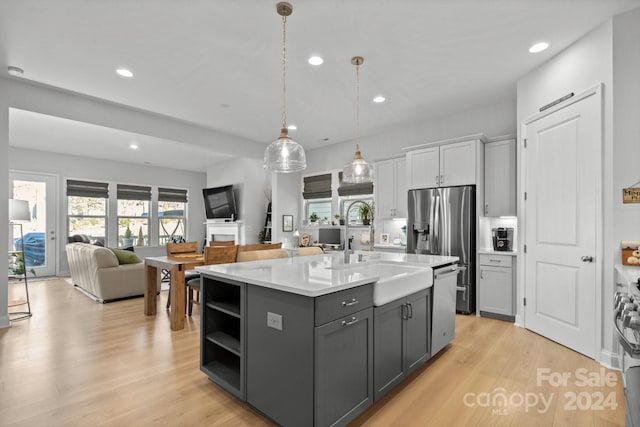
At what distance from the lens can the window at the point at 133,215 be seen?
27.3 feet

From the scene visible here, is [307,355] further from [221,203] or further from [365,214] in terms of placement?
[221,203]

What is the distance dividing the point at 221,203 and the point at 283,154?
18.7ft

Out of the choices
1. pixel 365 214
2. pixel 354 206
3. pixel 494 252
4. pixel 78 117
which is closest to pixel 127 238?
pixel 78 117

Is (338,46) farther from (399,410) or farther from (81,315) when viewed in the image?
(81,315)

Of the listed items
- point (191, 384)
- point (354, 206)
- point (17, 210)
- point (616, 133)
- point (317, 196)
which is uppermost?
point (616, 133)

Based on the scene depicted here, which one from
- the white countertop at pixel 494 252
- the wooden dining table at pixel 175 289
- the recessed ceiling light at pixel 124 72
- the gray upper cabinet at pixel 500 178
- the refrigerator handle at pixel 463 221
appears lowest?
the wooden dining table at pixel 175 289

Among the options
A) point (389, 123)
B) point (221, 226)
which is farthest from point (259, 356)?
point (221, 226)

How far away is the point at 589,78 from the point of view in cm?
282

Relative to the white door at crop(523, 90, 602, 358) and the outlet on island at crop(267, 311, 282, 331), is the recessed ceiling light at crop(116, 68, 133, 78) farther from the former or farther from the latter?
the white door at crop(523, 90, 602, 358)

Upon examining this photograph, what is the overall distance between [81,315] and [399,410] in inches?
167

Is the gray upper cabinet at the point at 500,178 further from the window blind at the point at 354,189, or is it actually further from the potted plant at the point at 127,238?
the potted plant at the point at 127,238

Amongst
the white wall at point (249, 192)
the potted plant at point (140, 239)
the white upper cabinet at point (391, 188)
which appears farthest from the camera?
Answer: the potted plant at point (140, 239)

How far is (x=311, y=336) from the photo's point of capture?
5.23 feet

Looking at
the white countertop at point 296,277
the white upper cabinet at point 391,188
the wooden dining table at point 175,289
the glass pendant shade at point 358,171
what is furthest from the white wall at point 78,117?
the glass pendant shade at point 358,171
